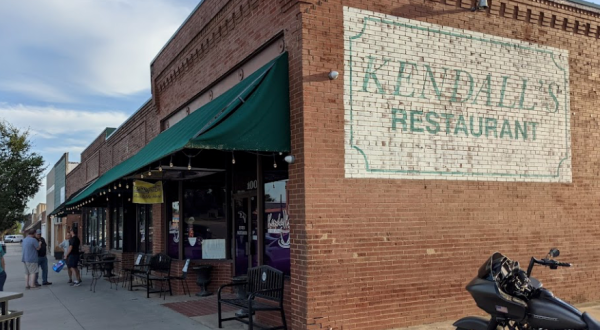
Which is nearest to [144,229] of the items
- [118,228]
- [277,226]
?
[118,228]

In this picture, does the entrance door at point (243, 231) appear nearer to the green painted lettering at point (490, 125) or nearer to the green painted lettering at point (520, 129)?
the green painted lettering at point (490, 125)

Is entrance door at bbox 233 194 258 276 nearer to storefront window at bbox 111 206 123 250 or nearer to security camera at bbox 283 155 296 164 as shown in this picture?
security camera at bbox 283 155 296 164

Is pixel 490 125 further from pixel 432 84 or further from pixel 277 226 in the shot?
pixel 277 226

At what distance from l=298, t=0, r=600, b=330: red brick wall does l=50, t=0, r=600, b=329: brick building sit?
0.09 ft

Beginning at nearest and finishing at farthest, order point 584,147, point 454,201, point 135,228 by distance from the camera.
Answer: point 454,201
point 584,147
point 135,228

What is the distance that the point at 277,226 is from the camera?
9.49m

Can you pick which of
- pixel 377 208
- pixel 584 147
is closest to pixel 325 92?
pixel 377 208

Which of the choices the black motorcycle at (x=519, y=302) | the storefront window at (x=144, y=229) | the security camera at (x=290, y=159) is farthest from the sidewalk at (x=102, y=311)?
the black motorcycle at (x=519, y=302)

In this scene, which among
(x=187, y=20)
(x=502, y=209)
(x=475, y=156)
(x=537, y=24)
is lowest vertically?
(x=502, y=209)

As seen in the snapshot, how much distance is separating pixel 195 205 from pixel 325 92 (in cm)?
671

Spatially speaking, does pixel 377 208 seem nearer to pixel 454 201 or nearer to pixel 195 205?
pixel 454 201

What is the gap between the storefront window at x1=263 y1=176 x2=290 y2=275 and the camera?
30.2 feet

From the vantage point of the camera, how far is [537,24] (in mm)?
9914

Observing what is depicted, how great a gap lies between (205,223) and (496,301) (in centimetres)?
918
